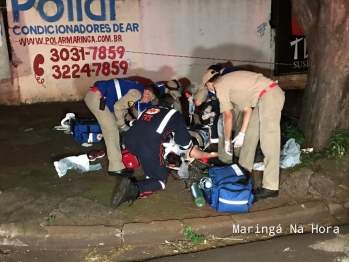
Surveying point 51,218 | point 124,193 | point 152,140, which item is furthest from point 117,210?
point 152,140

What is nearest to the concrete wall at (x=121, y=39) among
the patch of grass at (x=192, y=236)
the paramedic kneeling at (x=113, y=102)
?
the paramedic kneeling at (x=113, y=102)

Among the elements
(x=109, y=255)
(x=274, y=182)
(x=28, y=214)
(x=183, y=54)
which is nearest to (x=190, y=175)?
(x=274, y=182)

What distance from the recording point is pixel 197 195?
202 inches

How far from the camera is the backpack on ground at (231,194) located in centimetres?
489

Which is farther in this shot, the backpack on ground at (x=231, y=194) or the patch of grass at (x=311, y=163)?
the patch of grass at (x=311, y=163)

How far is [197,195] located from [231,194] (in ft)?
1.47

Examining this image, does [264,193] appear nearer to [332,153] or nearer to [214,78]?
[332,153]

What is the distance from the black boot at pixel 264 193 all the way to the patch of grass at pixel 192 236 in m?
0.93

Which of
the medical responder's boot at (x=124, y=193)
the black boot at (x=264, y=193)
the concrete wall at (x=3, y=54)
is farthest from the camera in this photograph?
the concrete wall at (x=3, y=54)

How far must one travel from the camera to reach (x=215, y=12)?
9.66m

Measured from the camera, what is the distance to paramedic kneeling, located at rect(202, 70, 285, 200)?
5043 millimetres

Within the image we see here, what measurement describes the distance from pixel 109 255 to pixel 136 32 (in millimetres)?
6061

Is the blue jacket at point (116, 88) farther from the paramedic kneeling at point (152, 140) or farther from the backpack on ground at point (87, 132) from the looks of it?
the backpack on ground at point (87, 132)

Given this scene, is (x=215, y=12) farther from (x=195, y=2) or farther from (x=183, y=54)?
(x=183, y=54)
